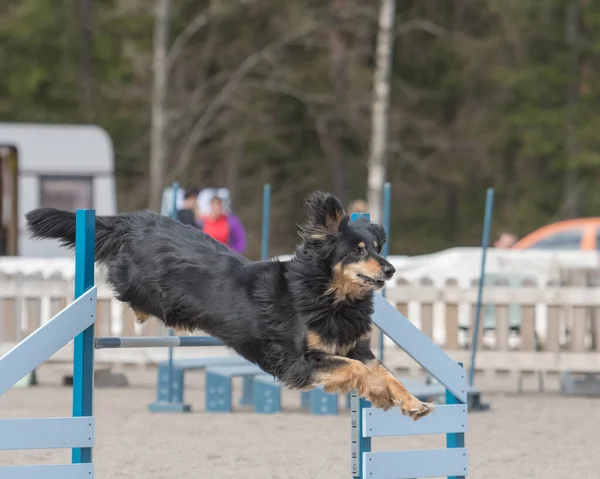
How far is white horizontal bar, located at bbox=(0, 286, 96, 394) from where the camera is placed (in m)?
4.96

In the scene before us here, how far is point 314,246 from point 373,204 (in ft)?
60.5

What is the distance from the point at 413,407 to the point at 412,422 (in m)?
0.60

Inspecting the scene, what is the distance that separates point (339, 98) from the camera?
3030 centimetres

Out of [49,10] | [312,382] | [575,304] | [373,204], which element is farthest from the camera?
[49,10]

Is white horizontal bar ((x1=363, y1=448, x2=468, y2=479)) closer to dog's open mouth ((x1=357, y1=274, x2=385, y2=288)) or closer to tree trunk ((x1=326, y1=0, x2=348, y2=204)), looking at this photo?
dog's open mouth ((x1=357, y1=274, x2=385, y2=288))

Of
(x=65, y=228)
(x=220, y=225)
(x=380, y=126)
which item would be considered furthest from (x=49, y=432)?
(x=380, y=126)

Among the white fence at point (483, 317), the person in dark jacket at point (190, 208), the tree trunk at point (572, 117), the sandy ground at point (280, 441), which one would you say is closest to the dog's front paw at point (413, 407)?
the sandy ground at point (280, 441)

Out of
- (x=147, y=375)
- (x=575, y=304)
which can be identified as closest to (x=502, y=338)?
(x=575, y=304)

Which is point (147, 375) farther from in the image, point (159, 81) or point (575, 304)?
point (159, 81)

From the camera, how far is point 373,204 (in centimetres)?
2347

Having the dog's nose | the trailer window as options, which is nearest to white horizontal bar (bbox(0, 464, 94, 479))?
the dog's nose

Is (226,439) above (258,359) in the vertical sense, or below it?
below

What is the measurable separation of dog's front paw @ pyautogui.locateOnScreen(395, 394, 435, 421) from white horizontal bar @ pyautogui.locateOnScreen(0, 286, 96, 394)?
130cm

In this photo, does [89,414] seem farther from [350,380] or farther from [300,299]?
[350,380]
